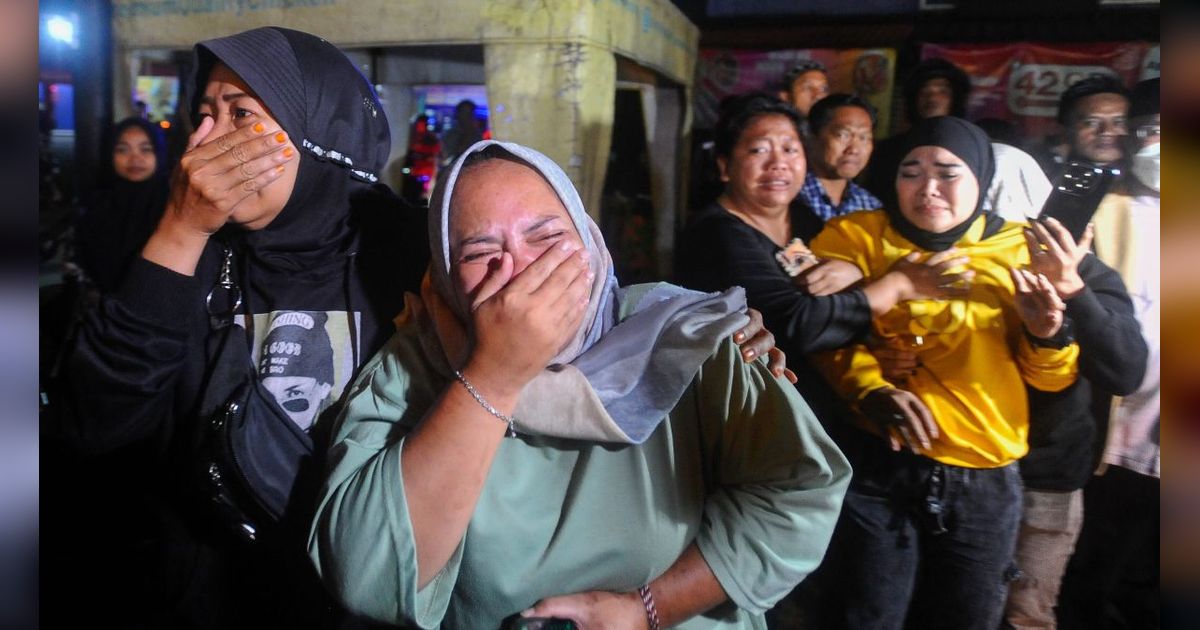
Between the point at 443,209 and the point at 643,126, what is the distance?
1560mm

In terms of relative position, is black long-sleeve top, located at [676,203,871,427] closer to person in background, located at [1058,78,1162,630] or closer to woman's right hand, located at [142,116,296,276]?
person in background, located at [1058,78,1162,630]

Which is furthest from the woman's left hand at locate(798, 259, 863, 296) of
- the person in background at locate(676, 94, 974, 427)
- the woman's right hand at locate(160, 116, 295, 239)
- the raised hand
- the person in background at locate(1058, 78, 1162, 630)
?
the woman's right hand at locate(160, 116, 295, 239)

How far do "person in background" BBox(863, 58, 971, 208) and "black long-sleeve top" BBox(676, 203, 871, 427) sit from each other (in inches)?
7.4

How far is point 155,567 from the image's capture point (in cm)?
153

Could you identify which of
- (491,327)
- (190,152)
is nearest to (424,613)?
(491,327)

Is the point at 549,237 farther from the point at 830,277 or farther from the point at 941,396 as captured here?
the point at 941,396

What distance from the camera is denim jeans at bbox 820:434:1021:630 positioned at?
5.28 feet

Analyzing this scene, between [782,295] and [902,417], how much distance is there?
40cm

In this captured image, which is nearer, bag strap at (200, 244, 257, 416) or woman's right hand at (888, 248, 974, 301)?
bag strap at (200, 244, 257, 416)

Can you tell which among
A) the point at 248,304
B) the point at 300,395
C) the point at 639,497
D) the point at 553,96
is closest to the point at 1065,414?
the point at 639,497

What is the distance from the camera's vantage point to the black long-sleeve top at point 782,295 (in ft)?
5.37

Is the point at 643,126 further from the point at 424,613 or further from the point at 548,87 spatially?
the point at 424,613

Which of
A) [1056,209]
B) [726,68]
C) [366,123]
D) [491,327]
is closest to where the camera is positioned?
[491,327]

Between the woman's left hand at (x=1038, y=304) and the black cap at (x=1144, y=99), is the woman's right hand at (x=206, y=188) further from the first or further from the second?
→ the black cap at (x=1144, y=99)
